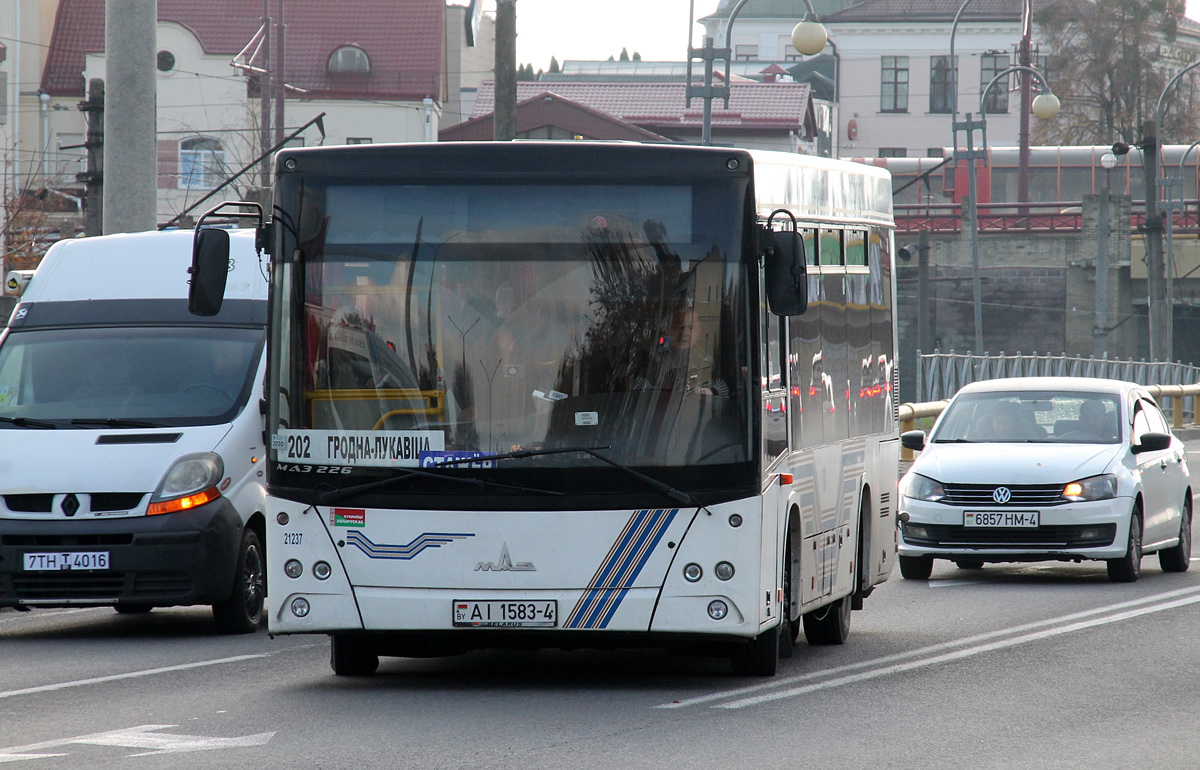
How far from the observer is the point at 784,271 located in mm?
A: 8742

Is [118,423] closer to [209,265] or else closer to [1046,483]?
[209,265]

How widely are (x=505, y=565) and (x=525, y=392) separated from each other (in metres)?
0.77

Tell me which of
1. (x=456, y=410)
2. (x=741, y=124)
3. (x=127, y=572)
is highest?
(x=741, y=124)

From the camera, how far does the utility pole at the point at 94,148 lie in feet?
76.5

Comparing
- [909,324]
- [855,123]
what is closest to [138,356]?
[909,324]

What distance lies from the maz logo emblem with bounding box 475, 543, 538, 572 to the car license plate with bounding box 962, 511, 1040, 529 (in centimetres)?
664

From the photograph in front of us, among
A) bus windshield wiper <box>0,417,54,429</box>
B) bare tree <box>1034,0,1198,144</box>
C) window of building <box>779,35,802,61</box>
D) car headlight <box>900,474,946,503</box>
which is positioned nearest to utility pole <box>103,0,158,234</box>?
bus windshield wiper <box>0,417,54,429</box>

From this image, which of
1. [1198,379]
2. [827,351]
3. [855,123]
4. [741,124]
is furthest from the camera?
[855,123]

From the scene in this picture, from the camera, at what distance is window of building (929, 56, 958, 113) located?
102188 mm

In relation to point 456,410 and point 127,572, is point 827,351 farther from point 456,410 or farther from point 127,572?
point 127,572

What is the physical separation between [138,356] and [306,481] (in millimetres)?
3684

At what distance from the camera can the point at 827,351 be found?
33.8ft

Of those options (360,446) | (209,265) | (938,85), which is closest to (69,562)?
(209,265)

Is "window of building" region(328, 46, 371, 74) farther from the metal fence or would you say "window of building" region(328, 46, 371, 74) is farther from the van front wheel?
the van front wheel
